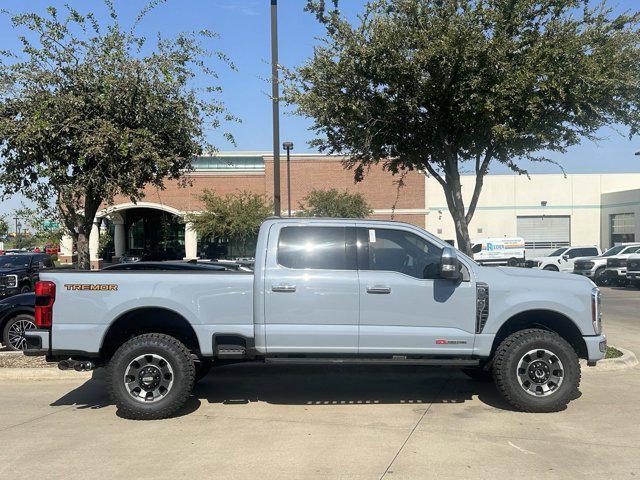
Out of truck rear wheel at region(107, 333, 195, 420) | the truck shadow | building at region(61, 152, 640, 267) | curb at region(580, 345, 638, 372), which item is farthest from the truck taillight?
building at region(61, 152, 640, 267)

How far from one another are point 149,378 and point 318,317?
191 cm

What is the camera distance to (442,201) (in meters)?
48.9

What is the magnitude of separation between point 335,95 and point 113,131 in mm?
3575

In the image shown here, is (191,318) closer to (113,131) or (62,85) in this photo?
(113,131)

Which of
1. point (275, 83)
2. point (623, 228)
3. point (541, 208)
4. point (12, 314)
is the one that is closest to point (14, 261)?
point (12, 314)

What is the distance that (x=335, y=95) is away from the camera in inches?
367

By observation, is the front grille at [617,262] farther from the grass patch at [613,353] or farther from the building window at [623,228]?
the building window at [623,228]

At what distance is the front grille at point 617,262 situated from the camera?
80.4ft

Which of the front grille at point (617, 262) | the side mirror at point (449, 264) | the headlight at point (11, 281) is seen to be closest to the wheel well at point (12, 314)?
the headlight at point (11, 281)

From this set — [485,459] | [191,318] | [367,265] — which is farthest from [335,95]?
[485,459]

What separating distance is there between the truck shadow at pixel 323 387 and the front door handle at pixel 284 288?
1546 millimetres

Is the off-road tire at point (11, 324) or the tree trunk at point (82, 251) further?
the tree trunk at point (82, 251)

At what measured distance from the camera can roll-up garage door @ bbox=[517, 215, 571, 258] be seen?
49375mm

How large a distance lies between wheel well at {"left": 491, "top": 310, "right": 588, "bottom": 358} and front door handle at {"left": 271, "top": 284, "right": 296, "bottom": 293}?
2339 millimetres
